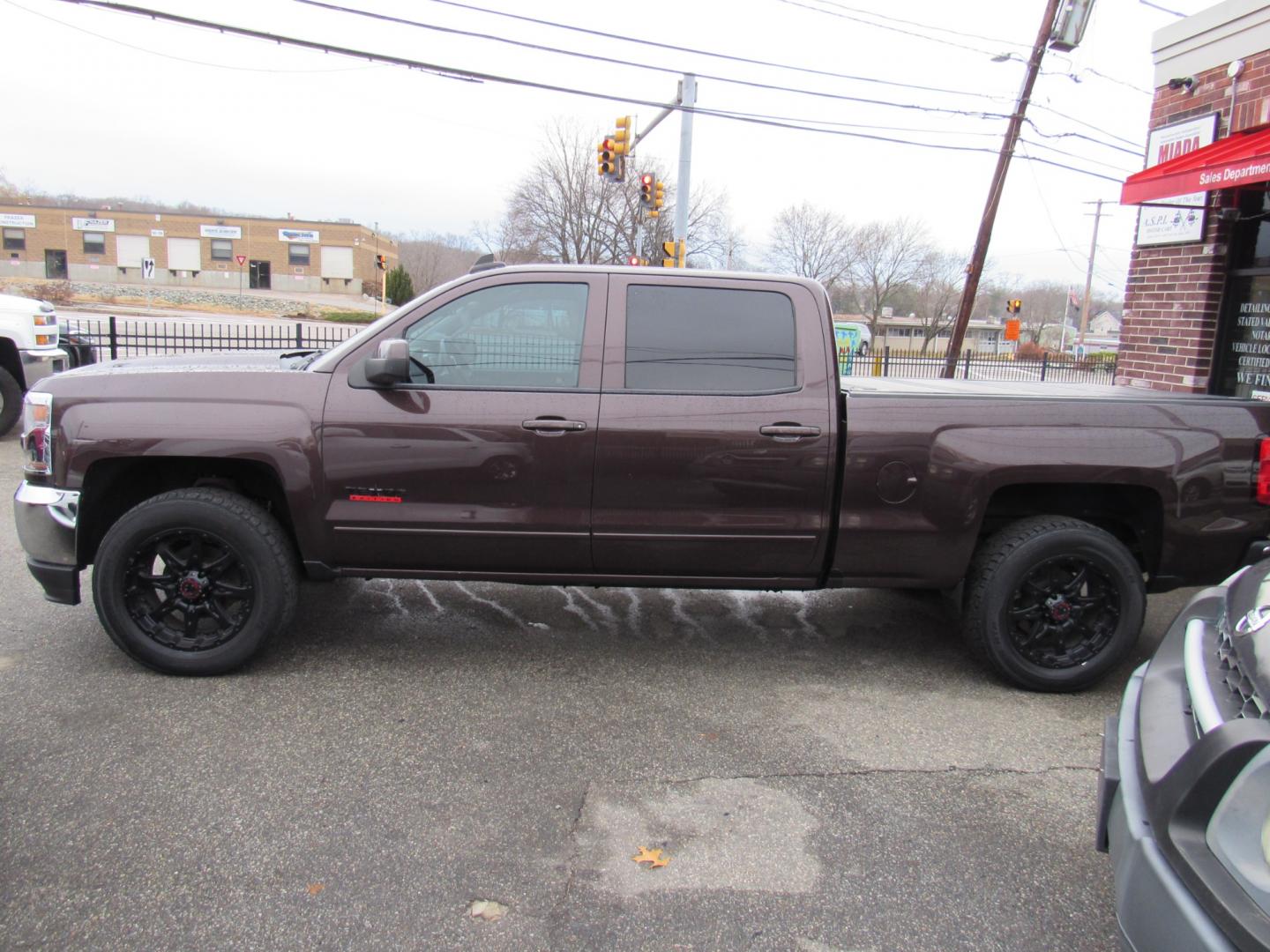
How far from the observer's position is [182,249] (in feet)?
224

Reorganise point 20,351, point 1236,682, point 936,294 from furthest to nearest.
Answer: point 936,294 < point 20,351 < point 1236,682

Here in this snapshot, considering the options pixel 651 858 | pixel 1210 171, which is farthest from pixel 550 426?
pixel 1210 171

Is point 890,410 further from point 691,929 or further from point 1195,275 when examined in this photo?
point 1195,275

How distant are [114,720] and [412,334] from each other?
2015 mm

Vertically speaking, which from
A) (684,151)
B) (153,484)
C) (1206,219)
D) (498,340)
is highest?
(684,151)

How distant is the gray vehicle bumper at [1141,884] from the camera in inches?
63.2

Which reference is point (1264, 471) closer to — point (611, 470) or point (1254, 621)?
point (1254, 621)

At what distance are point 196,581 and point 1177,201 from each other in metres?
7.84

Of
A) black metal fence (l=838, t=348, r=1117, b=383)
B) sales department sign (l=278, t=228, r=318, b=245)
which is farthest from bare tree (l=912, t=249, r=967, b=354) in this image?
sales department sign (l=278, t=228, r=318, b=245)

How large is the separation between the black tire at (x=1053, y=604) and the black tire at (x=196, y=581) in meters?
3.18

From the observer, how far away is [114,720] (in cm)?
359

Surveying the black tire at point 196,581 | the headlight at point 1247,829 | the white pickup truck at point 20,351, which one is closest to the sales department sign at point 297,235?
the white pickup truck at point 20,351

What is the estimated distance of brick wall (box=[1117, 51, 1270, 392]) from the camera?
7.08 metres

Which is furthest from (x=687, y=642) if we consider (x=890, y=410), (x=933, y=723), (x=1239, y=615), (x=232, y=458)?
(x=1239, y=615)
